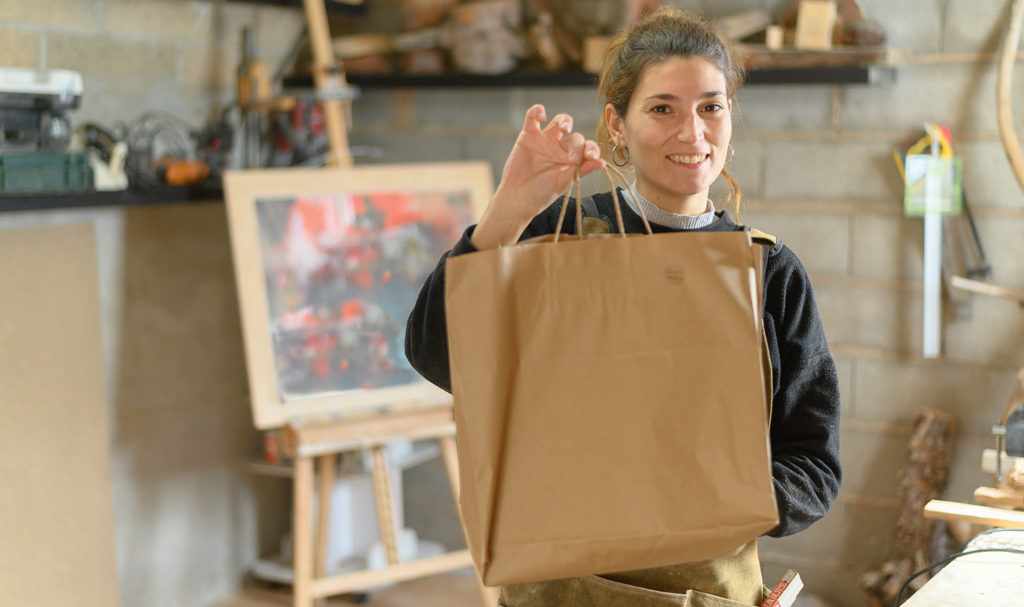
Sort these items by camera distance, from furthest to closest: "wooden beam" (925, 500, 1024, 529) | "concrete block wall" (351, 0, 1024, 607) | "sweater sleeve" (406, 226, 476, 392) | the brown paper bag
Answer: "concrete block wall" (351, 0, 1024, 607) → "wooden beam" (925, 500, 1024, 529) → "sweater sleeve" (406, 226, 476, 392) → the brown paper bag

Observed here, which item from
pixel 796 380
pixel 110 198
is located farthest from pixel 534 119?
pixel 110 198

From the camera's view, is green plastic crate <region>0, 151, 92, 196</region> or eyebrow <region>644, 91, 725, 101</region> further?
green plastic crate <region>0, 151, 92, 196</region>

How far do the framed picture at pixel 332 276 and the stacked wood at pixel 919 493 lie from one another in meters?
1.18

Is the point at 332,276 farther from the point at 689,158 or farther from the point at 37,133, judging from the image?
the point at 689,158

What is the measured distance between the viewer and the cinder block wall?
257 cm

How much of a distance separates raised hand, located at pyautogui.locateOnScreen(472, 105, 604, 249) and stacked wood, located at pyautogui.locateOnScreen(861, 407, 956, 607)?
1.81 metres

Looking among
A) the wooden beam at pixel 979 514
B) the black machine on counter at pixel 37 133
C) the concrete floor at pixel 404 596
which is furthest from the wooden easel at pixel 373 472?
the wooden beam at pixel 979 514

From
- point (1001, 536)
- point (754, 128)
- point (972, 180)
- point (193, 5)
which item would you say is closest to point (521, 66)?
point (754, 128)

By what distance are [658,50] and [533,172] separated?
278mm

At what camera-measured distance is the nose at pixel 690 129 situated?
1.23 metres

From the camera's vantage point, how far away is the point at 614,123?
4.49 ft

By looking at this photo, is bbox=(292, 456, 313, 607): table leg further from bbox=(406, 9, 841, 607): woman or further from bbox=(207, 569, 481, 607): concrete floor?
bbox=(406, 9, 841, 607): woman

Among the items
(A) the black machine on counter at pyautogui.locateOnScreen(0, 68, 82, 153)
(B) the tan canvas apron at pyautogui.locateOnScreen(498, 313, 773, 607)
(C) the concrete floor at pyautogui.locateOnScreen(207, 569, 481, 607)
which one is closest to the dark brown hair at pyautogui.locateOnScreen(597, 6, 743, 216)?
(B) the tan canvas apron at pyautogui.locateOnScreen(498, 313, 773, 607)

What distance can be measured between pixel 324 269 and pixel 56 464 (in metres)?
0.81
